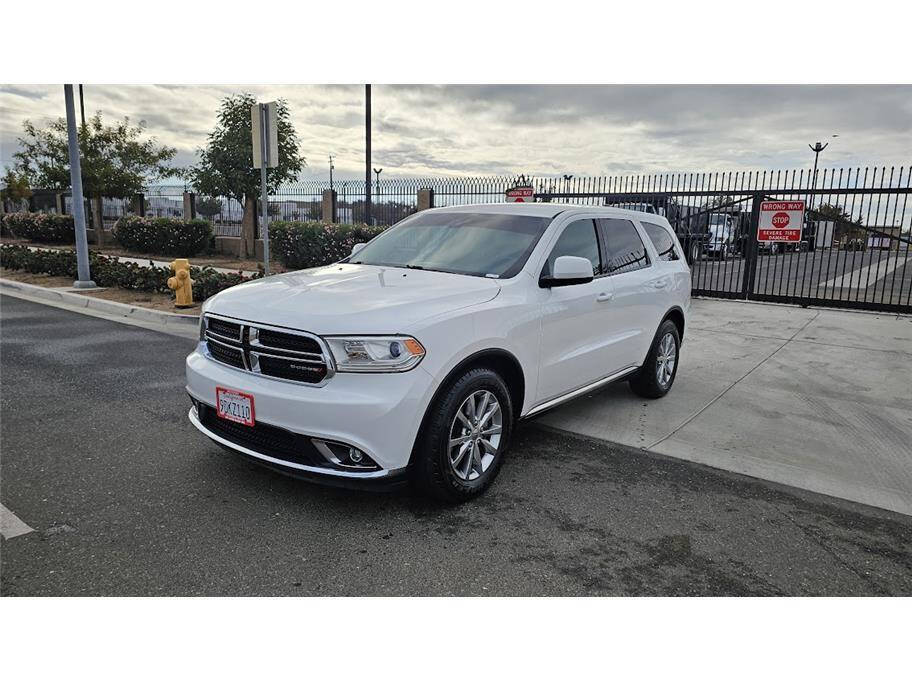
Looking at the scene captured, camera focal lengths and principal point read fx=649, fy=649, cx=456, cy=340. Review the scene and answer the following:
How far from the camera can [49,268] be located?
14.6 m

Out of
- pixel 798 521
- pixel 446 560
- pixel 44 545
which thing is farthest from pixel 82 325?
pixel 798 521

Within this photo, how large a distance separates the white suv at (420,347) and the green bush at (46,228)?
24.9 m

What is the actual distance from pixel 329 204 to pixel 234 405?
1720 cm

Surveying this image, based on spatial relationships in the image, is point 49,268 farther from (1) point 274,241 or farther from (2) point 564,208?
(2) point 564,208

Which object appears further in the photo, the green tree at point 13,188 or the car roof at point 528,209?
the green tree at point 13,188

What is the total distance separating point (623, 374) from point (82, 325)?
7.72 metres

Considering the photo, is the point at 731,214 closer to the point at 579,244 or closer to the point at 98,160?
the point at 579,244

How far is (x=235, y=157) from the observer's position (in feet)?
61.2

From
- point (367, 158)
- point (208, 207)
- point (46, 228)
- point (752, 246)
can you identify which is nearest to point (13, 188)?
point (46, 228)

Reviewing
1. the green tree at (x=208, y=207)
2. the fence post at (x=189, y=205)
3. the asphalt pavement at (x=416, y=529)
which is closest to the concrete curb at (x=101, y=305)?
the asphalt pavement at (x=416, y=529)

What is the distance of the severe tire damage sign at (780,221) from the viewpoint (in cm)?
1238

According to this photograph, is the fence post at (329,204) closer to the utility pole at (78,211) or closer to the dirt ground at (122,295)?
the dirt ground at (122,295)

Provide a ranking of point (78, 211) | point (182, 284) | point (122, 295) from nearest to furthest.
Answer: point (182, 284) → point (122, 295) → point (78, 211)

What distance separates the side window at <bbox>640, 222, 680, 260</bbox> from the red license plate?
4.01 metres
